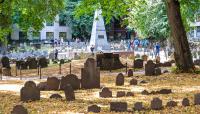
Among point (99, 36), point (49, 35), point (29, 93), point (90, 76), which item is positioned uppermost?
point (49, 35)

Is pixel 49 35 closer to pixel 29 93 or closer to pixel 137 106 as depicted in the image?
pixel 29 93

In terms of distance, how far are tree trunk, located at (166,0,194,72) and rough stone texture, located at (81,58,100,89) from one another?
21.6 ft

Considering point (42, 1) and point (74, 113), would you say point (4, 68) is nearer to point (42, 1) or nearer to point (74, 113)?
point (42, 1)

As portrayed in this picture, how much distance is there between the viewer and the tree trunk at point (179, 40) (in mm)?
25797

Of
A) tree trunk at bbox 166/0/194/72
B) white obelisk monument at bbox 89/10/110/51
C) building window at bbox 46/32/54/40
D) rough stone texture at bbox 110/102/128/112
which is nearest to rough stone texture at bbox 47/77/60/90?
rough stone texture at bbox 110/102/128/112

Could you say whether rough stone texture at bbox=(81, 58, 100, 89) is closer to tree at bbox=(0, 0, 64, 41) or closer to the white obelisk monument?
tree at bbox=(0, 0, 64, 41)

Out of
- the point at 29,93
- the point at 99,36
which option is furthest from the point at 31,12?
the point at 99,36

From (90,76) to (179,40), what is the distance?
7308mm

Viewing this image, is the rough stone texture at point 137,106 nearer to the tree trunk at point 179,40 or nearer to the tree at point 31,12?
the tree trunk at point 179,40

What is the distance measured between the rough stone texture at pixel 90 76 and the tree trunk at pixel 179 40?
6574mm

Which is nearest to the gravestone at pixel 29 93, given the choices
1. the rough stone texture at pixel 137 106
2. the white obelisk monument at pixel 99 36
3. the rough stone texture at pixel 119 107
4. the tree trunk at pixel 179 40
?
the rough stone texture at pixel 119 107

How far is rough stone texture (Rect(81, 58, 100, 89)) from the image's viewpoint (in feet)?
66.8

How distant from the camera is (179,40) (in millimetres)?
26109

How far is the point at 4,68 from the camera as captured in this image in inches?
1177
